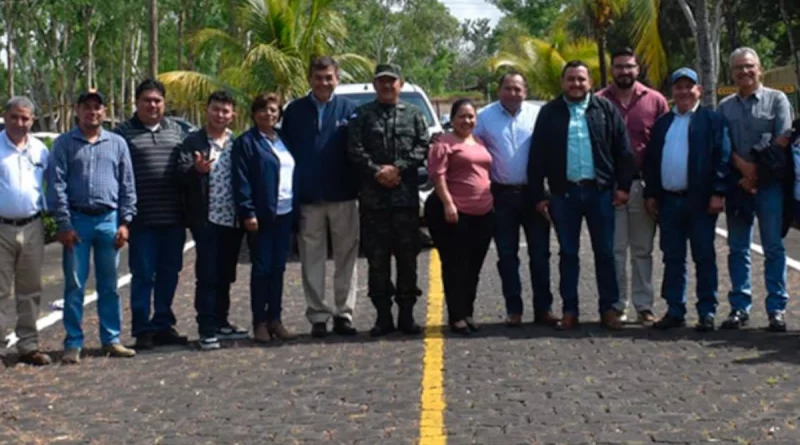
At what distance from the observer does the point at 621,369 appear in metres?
8.77

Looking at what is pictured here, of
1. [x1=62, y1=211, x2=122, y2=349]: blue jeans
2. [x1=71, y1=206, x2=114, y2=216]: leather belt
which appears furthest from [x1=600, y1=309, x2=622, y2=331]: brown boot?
[x1=71, y1=206, x2=114, y2=216]: leather belt

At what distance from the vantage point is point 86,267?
9.71 m

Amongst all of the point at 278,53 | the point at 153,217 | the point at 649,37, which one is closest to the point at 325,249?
the point at 153,217

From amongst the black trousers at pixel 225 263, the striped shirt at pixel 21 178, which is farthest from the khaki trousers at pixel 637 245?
the striped shirt at pixel 21 178

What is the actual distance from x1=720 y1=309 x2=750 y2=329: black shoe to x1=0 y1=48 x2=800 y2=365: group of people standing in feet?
0.05

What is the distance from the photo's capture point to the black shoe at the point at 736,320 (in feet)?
33.4

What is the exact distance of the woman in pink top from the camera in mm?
10156

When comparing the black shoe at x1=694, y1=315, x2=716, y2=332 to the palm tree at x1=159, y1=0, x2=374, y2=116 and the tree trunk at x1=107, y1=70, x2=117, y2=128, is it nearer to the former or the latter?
the palm tree at x1=159, y1=0, x2=374, y2=116

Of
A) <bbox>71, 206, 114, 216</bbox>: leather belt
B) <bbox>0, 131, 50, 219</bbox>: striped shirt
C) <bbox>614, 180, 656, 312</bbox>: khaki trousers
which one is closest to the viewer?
<bbox>0, 131, 50, 219</bbox>: striped shirt

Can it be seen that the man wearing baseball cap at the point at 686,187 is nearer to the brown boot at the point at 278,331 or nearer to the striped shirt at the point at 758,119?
the striped shirt at the point at 758,119

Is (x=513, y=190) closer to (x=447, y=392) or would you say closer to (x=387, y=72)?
(x=387, y=72)

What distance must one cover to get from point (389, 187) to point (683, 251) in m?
2.35

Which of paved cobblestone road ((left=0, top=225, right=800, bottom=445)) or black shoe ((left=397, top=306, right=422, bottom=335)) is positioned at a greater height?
black shoe ((left=397, top=306, right=422, bottom=335))

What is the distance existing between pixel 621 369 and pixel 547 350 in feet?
2.74
